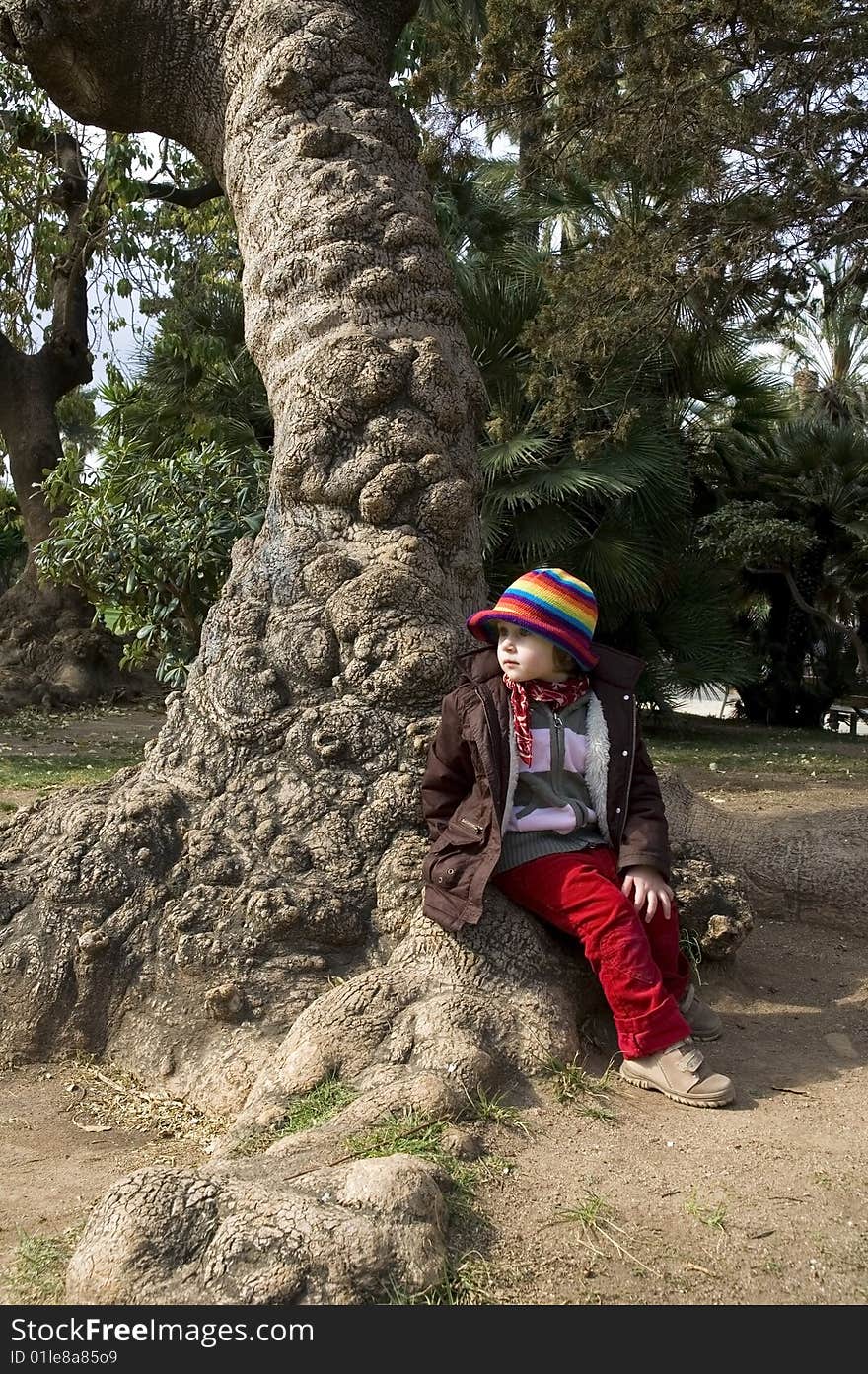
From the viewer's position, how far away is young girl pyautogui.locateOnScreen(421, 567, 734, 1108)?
9.70 ft

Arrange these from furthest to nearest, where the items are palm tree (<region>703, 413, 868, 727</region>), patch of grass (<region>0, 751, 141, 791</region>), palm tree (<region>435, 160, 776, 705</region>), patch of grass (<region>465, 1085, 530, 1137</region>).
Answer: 1. palm tree (<region>703, 413, 868, 727</region>)
2. palm tree (<region>435, 160, 776, 705</region>)
3. patch of grass (<region>0, 751, 141, 791</region>)
4. patch of grass (<region>465, 1085, 530, 1137</region>)

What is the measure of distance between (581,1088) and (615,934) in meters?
0.37

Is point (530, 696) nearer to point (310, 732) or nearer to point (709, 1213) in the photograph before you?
point (310, 732)

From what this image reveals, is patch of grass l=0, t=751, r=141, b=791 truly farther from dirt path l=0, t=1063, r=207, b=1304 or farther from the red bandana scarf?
the red bandana scarf

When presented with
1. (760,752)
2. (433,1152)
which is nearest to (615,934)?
(433,1152)

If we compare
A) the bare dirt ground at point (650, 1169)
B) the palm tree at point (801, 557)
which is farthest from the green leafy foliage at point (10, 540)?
the bare dirt ground at point (650, 1169)

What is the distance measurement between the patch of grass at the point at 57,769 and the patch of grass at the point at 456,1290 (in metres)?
5.13

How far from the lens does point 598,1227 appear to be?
2182mm

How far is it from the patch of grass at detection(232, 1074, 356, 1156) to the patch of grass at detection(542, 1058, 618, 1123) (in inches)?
19.1

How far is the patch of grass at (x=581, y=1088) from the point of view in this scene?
2.67m

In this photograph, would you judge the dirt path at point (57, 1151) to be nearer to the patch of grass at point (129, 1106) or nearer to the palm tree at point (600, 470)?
the patch of grass at point (129, 1106)

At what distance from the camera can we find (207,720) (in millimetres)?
3709

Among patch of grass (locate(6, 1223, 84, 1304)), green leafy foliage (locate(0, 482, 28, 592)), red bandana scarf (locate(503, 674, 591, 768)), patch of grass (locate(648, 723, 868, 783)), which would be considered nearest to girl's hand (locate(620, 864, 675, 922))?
red bandana scarf (locate(503, 674, 591, 768))

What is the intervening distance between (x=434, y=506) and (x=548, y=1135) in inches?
78.1
